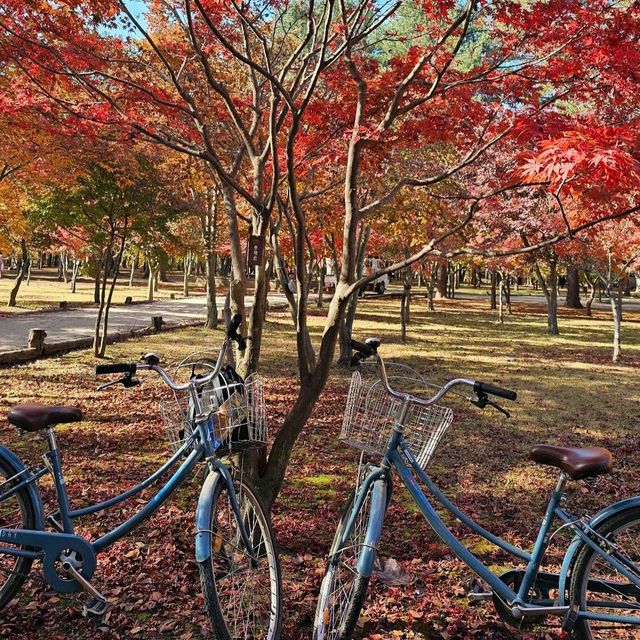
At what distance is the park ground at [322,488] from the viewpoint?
2.94m

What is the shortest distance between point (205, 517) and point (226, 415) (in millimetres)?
501

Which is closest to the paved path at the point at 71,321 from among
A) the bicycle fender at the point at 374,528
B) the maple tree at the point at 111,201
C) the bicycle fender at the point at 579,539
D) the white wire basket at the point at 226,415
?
the maple tree at the point at 111,201

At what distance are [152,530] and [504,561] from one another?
2.34 metres

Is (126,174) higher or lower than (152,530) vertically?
higher

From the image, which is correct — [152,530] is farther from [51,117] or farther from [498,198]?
[498,198]

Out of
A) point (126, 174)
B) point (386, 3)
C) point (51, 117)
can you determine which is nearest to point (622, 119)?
point (386, 3)

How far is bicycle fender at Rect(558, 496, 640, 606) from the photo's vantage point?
2363 mm

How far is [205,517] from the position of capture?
2340 millimetres

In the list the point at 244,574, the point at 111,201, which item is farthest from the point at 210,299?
the point at 244,574

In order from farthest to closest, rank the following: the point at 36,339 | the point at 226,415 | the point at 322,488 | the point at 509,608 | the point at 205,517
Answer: the point at 36,339
the point at 322,488
the point at 226,415
the point at 509,608
the point at 205,517

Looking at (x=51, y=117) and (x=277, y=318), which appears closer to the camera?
(x=51, y=117)

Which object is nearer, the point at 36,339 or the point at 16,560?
the point at 16,560

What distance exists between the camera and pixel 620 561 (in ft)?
7.61

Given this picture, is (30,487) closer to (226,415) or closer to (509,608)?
(226,415)
